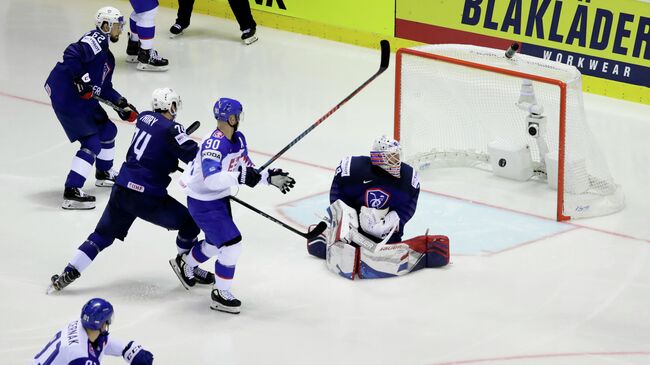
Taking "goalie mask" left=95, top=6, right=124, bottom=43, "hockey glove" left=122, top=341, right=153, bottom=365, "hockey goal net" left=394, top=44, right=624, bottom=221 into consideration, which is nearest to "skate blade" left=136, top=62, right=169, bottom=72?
"hockey goal net" left=394, top=44, right=624, bottom=221

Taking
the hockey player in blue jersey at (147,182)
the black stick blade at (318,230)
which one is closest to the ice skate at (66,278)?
the hockey player in blue jersey at (147,182)

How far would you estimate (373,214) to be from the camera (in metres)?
7.16

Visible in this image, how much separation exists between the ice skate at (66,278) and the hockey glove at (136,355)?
1488 mm

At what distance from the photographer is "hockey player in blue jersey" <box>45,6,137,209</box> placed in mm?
7934

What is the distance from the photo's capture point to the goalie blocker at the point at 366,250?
712 cm

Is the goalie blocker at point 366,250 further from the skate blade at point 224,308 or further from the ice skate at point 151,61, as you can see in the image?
the ice skate at point 151,61

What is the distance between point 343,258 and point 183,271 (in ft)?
2.87

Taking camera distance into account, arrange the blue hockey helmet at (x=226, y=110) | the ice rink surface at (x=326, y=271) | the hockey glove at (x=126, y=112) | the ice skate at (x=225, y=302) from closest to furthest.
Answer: the ice rink surface at (x=326, y=271)
the blue hockey helmet at (x=226, y=110)
the ice skate at (x=225, y=302)
the hockey glove at (x=126, y=112)

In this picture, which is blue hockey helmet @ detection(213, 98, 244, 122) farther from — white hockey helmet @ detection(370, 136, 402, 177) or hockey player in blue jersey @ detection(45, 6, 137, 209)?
hockey player in blue jersey @ detection(45, 6, 137, 209)

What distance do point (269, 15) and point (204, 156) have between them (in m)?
5.82

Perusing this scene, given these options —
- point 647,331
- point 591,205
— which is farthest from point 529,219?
point 647,331

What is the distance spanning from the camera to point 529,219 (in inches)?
323

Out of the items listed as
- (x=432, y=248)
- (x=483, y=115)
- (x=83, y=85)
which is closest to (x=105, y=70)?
(x=83, y=85)

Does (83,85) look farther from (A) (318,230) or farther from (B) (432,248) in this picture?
(B) (432,248)
